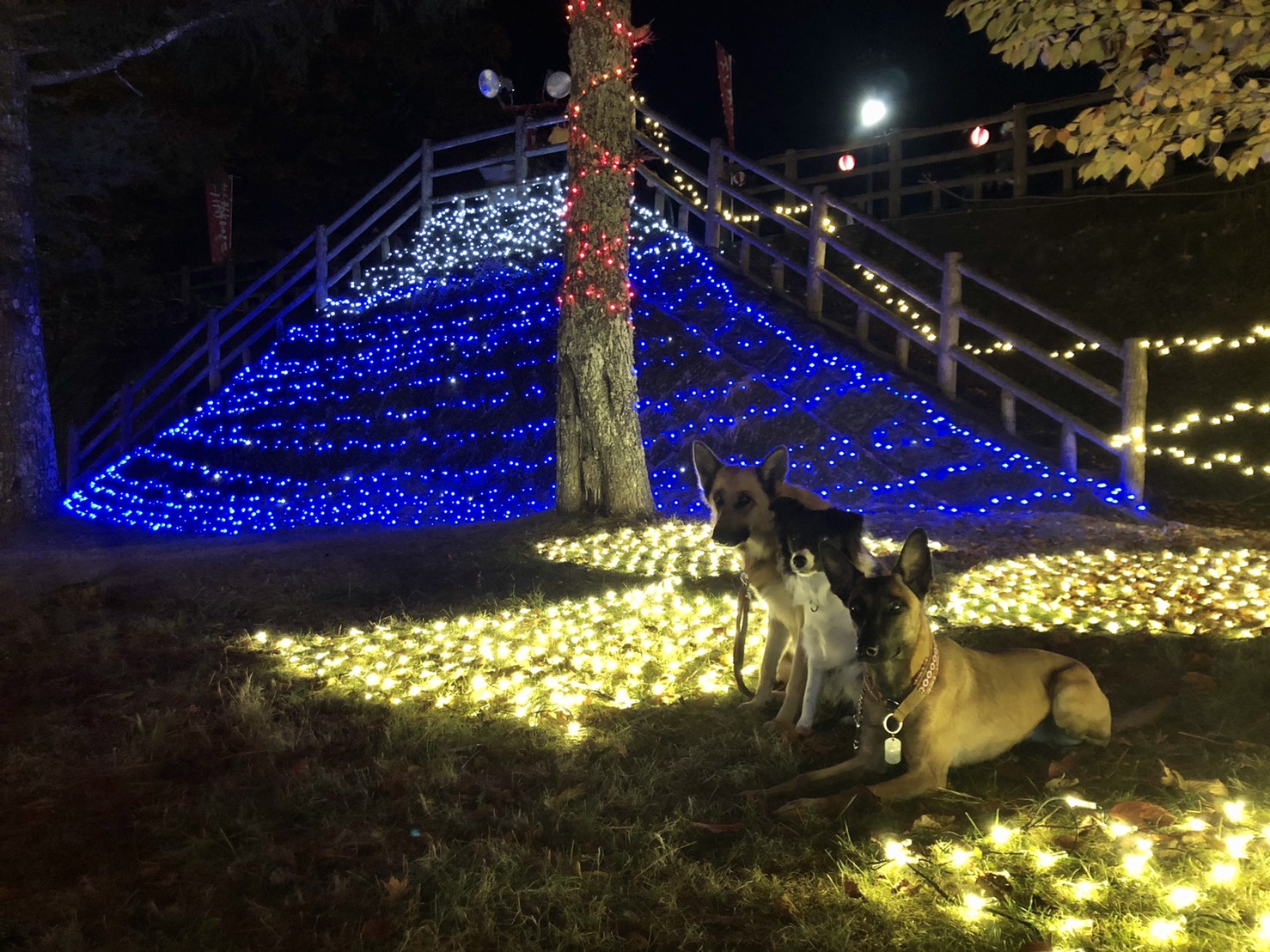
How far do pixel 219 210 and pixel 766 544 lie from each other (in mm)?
19687

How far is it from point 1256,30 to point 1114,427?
7.75 metres

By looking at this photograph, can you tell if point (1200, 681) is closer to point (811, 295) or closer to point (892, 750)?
point (892, 750)

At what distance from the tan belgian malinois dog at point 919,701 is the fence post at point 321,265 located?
53.0 ft

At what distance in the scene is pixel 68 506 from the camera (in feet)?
43.3

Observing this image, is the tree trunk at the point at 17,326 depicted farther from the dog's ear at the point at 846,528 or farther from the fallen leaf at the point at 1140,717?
the fallen leaf at the point at 1140,717

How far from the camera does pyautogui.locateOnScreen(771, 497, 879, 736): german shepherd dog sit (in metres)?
3.28

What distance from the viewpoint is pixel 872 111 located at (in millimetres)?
22312

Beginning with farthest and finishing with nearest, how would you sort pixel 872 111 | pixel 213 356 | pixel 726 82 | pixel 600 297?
pixel 872 111 < pixel 726 82 < pixel 213 356 < pixel 600 297

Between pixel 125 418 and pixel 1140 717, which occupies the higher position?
pixel 125 418

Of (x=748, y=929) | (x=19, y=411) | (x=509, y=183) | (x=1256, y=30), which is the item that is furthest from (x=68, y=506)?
(x=1256, y=30)

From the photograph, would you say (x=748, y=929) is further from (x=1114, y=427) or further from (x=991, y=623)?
(x=1114, y=427)

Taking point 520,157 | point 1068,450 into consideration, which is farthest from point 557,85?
point 1068,450

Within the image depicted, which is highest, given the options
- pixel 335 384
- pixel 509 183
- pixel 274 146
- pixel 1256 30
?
pixel 274 146

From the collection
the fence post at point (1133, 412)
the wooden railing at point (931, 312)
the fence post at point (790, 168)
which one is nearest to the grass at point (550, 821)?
the fence post at point (1133, 412)
